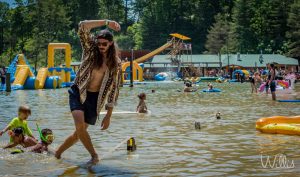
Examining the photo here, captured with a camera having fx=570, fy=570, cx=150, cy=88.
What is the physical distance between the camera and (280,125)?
1198 centimetres

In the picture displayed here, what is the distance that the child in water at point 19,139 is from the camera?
9727mm

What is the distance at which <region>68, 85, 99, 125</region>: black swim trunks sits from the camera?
8.02 meters

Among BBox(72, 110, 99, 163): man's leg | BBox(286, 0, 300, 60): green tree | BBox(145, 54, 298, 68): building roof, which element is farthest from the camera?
BBox(286, 0, 300, 60): green tree

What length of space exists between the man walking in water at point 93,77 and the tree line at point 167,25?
282 ft

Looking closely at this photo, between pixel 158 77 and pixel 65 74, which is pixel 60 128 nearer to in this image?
pixel 65 74

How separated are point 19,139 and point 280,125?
17.9 feet

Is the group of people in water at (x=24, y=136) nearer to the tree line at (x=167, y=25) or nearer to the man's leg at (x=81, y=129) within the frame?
the man's leg at (x=81, y=129)

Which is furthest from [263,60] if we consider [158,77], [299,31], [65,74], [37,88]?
[37,88]

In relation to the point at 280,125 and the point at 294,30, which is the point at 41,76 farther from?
the point at 294,30

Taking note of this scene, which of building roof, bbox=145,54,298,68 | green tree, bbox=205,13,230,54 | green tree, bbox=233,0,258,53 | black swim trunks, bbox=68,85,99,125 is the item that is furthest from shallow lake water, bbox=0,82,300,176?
green tree, bbox=205,13,230,54

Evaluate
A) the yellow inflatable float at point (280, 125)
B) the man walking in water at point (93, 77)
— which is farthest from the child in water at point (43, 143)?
the yellow inflatable float at point (280, 125)

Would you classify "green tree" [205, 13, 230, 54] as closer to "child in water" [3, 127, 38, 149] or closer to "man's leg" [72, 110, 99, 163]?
"child in water" [3, 127, 38, 149]

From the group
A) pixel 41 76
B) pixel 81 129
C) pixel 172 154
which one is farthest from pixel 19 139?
pixel 41 76

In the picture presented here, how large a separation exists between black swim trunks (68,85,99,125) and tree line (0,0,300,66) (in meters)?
86.0
